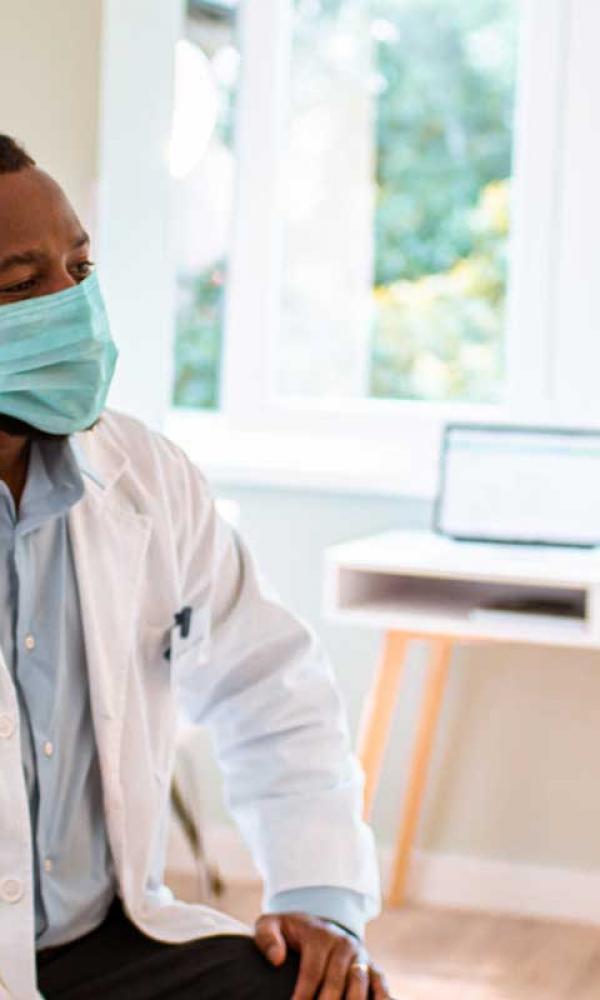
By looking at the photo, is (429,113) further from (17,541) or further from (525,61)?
(17,541)

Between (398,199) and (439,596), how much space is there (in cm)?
93

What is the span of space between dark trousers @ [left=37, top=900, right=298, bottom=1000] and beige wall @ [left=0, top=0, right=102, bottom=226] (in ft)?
4.12

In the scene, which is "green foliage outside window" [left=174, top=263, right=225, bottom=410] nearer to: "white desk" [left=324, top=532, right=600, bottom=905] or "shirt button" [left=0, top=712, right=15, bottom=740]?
"white desk" [left=324, top=532, right=600, bottom=905]

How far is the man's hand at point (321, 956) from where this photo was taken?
4.40ft

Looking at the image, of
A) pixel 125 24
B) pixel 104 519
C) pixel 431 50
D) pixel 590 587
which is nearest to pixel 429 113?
pixel 431 50

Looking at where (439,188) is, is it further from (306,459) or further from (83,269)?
(83,269)

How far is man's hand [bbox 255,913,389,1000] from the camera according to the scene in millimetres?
1342

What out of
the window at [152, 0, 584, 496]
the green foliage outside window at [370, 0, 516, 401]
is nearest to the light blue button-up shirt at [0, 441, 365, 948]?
the window at [152, 0, 584, 496]

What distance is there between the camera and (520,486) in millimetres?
3018

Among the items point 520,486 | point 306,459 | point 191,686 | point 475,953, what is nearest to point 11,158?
point 191,686

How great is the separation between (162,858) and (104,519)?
1.01 ft

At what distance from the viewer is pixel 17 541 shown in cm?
138

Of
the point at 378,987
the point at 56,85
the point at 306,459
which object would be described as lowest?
the point at 378,987

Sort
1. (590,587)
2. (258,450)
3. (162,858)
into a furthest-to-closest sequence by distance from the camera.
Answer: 1. (258,450)
2. (590,587)
3. (162,858)
